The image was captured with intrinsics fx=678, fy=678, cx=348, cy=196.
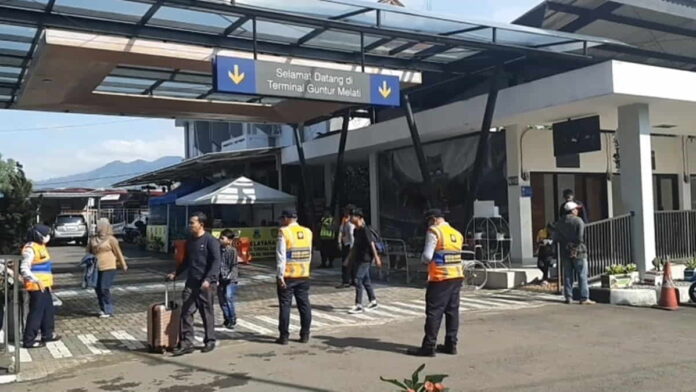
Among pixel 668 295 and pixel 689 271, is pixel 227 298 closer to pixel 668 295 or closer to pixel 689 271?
pixel 668 295

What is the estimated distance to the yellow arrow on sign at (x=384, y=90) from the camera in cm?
1289

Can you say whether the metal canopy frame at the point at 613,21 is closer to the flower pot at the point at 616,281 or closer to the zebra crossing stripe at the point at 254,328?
the flower pot at the point at 616,281

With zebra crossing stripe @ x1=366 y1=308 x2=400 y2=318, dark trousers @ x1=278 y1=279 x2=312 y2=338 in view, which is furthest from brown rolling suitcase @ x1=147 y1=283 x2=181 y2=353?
zebra crossing stripe @ x1=366 y1=308 x2=400 y2=318

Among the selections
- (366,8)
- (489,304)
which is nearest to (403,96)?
(366,8)

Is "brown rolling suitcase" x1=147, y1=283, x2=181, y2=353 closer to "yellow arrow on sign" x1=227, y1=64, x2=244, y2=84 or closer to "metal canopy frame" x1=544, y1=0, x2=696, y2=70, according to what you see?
"yellow arrow on sign" x1=227, y1=64, x2=244, y2=84

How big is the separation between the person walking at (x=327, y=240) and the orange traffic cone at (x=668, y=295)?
9.48 metres

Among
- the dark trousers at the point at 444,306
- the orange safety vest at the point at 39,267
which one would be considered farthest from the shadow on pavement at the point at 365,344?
the orange safety vest at the point at 39,267

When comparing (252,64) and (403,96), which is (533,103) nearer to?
(403,96)

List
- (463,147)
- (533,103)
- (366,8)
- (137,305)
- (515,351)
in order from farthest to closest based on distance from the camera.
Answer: (463,147) < (533,103) < (137,305) < (366,8) < (515,351)

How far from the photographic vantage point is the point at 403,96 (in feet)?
55.0

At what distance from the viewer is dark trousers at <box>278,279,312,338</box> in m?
8.97

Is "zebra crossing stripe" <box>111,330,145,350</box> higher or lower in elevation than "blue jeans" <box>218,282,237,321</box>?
lower

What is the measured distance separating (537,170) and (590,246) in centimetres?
380

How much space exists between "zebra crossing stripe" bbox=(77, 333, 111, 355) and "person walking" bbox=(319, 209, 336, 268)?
9.59 meters
